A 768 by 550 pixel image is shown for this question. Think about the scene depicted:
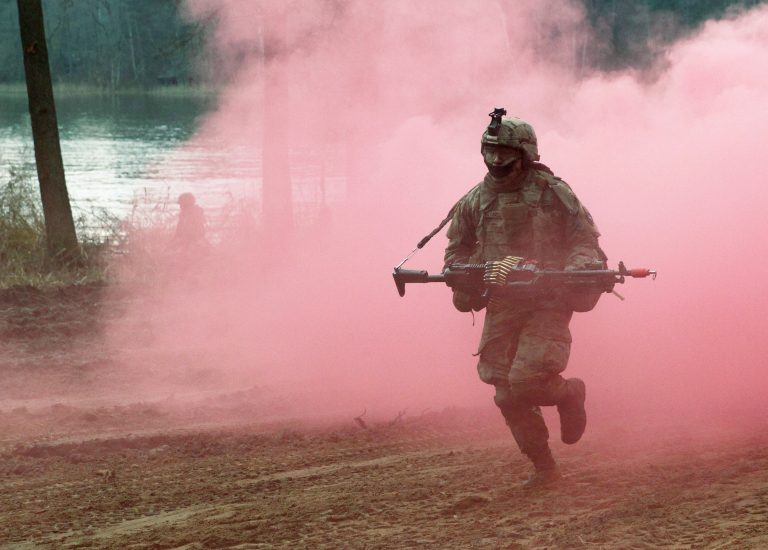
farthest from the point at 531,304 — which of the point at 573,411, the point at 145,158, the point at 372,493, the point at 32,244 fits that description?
the point at 145,158

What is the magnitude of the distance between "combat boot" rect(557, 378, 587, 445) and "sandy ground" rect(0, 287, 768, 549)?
0.25m

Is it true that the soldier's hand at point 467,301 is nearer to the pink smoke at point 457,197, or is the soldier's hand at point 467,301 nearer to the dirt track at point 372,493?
the dirt track at point 372,493

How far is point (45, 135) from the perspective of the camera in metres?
13.1

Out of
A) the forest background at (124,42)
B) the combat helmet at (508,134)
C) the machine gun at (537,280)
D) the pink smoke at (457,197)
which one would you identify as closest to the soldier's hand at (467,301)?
the machine gun at (537,280)

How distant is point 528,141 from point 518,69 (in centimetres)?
782

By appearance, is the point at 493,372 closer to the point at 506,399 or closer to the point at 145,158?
the point at 506,399

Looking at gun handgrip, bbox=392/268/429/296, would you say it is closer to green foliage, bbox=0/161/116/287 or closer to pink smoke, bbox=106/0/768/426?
pink smoke, bbox=106/0/768/426

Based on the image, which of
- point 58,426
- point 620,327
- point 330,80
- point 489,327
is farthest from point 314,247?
point 489,327

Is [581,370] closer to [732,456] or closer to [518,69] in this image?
[732,456]

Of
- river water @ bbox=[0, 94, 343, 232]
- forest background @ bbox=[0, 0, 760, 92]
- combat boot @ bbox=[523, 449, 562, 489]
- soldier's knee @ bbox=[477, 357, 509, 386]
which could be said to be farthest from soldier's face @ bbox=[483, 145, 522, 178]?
forest background @ bbox=[0, 0, 760, 92]

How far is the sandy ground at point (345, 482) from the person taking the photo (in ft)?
18.0

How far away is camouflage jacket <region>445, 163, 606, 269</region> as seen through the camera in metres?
6.19

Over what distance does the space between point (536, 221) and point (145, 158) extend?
32421mm

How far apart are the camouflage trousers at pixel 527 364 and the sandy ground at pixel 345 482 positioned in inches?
12.7
